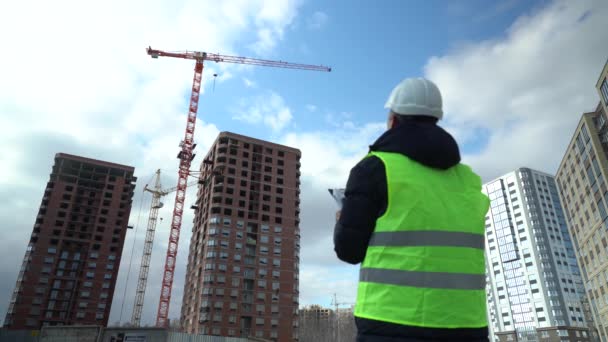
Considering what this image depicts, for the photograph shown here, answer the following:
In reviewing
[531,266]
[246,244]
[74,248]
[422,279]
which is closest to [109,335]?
[422,279]

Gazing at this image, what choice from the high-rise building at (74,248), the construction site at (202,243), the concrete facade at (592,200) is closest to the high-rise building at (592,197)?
the concrete facade at (592,200)

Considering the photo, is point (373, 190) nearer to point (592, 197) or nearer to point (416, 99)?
point (416, 99)

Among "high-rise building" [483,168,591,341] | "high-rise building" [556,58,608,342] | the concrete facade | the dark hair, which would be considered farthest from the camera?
"high-rise building" [483,168,591,341]

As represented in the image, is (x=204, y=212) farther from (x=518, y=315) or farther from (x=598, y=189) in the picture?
(x=518, y=315)

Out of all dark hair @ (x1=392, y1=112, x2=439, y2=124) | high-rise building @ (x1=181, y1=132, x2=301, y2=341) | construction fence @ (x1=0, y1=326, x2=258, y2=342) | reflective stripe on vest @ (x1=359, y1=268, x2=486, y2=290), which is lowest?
reflective stripe on vest @ (x1=359, y1=268, x2=486, y2=290)

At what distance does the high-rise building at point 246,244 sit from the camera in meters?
74.3

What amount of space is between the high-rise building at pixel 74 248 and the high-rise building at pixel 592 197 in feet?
333

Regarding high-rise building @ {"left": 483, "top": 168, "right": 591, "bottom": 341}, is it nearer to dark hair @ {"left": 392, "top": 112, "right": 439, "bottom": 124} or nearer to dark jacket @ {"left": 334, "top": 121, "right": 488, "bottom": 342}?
dark hair @ {"left": 392, "top": 112, "right": 439, "bottom": 124}

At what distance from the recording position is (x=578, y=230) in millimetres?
68500

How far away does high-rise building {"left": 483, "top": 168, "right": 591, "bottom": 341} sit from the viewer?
11581cm

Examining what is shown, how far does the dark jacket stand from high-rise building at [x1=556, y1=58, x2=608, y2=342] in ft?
Answer: 194

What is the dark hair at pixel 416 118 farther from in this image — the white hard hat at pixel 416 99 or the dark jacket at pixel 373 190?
the dark jacket at pixel 373 190

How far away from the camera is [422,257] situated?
6.74ft

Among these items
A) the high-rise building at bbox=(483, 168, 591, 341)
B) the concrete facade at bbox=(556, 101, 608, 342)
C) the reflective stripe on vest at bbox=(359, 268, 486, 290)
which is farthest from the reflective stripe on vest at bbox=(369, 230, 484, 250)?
the high-rise building at bbox=(483, 168, 591, 341)
